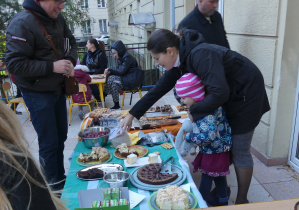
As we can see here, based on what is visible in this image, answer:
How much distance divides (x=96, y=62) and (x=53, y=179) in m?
4.41

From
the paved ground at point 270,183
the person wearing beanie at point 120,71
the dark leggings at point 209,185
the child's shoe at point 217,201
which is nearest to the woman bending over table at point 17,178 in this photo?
the dark leggings at point 209,185

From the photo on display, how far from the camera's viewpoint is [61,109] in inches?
106

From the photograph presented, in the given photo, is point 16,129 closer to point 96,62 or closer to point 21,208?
point 21,208

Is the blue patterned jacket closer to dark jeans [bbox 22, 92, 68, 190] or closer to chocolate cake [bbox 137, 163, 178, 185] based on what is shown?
chocolate cake [bbox 137, 163, 178, 185]

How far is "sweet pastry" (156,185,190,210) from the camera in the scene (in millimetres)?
1467

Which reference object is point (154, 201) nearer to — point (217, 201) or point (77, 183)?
point (77, 183)

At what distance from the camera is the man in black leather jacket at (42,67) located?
223 cm

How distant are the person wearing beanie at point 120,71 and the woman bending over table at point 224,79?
3.86 metres

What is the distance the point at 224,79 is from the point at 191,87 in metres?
0.24

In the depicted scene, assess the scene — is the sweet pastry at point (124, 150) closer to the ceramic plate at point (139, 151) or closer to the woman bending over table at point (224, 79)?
the ceramic plate at point (139, 151)

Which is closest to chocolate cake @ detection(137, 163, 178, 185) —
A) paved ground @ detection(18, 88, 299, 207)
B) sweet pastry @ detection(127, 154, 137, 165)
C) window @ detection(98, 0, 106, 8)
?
sweet pastry @ detection(127, 154, 137, 165)

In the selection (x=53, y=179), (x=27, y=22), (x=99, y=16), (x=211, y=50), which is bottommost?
(x=53, y=179)

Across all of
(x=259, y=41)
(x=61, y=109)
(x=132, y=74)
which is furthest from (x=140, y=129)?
(x=132, y=74)

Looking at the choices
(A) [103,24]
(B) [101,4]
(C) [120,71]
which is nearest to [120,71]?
(C) [120,71]
